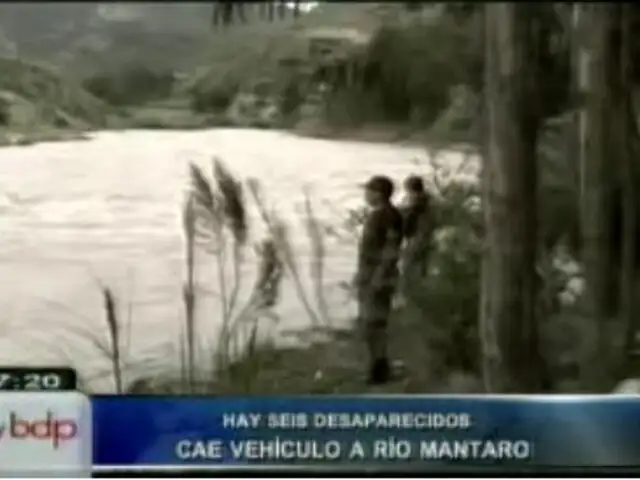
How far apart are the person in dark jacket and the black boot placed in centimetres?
6

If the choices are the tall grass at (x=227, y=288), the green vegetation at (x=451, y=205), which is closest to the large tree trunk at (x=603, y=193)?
the green vegetation at (x=451, y=205)

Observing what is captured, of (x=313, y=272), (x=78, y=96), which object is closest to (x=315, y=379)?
(x=313, y=272)

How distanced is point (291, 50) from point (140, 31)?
126mm

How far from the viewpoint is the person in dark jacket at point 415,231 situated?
0.78 metres

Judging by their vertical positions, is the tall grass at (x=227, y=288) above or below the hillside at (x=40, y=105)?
below

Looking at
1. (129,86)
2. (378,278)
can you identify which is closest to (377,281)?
(378,278)

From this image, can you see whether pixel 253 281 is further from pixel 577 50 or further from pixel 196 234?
pixel 577 50

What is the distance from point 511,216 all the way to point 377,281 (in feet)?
0.38

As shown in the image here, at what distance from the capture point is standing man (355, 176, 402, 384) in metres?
0.78

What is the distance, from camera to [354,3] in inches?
33.6

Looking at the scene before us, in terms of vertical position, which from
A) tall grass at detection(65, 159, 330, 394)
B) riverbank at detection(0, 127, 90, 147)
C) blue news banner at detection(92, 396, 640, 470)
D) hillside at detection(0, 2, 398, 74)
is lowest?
blue news banner at detection(92, 396, 640, 470)

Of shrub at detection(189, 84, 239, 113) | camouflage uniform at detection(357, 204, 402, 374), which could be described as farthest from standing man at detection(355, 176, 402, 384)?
shrub at detection(189, 84, 239, 113)

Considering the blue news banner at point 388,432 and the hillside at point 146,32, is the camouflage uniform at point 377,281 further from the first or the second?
the hillside at point 146,32

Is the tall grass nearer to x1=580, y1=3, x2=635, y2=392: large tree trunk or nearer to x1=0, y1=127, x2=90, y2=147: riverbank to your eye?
x1=0, y1=127, x2=90, y2=147: riverbank
